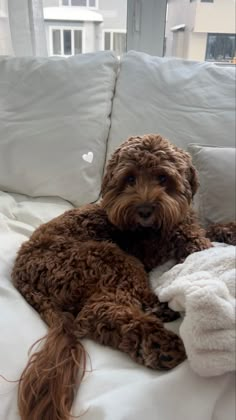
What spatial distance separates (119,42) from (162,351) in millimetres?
1746

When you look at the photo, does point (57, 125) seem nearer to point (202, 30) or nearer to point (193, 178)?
point (193, 178)

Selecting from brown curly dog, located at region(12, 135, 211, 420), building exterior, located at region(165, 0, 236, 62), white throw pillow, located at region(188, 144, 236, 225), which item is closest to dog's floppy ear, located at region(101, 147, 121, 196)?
brown curly dog, located at region(12, 135, 211, 420)

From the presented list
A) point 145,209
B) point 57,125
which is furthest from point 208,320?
point 57,125

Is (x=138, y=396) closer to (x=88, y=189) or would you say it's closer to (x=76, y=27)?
(x=88, y=189)

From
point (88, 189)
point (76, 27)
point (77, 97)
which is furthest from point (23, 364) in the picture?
point (76, 27)

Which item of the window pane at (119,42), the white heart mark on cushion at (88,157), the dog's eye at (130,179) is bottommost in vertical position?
the white heart mark on cushion at (88,157)

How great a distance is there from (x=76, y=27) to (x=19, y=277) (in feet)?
4.81

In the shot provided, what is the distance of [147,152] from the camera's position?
1.20 m

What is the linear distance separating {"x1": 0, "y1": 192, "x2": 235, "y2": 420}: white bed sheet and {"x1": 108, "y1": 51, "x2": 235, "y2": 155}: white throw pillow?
2.76ft

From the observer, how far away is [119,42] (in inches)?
85.5

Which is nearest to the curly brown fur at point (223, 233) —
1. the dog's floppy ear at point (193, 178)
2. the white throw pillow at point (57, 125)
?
the dog's floppy ear at point (193, 178)

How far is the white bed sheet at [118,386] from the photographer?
0.77 m

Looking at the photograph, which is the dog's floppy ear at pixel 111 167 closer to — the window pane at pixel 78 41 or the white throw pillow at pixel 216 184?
the white throw pillow at pixel 216 184

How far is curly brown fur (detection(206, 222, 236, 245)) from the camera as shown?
1.36 metres
